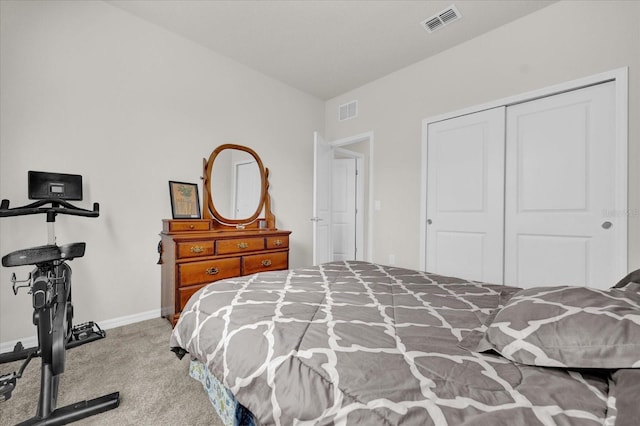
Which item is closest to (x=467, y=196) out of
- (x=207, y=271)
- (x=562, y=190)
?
(x=562, y=190)

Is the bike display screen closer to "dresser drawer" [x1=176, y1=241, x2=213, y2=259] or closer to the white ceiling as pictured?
"dresser drawer" [x1=176, y1=241, x2=213, y2=259]

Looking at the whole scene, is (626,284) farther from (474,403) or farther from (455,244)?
(455,244)

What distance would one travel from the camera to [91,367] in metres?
1.78

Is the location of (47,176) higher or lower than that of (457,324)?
higher

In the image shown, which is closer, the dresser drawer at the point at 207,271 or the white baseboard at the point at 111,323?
the white baseboard at the point at 111,323

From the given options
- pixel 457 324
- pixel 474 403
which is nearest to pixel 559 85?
pixel 457 324

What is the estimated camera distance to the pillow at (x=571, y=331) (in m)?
0.66

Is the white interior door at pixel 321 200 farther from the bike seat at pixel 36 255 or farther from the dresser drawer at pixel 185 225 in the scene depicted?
the bike seat at pixel 36 255

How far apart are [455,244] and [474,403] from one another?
2.64 metres

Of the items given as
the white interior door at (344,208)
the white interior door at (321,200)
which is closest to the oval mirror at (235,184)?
the white interior door at (321,200)

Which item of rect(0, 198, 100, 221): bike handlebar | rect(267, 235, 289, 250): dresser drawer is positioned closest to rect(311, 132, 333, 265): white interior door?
rect(267, 235, 289, 250): dresser drawer

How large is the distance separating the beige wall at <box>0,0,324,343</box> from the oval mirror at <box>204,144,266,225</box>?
124 mm

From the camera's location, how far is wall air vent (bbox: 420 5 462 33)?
247cm

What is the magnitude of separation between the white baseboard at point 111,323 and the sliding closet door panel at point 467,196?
9.41 feet
